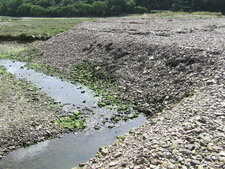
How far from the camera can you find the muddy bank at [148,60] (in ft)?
82.0

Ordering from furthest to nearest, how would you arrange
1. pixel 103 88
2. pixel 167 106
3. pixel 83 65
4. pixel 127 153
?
pixel 83 65 < pixel 103 88 < pixel 167 106 < pixel 127 153

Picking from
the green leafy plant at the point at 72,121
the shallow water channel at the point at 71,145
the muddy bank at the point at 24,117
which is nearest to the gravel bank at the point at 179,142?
the shallow water channel at the point at 71,145

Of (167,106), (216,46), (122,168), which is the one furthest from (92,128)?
(216,46)

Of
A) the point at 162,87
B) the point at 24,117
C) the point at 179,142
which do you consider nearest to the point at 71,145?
the point at 24,117

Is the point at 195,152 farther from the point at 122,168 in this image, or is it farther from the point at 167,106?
the point at 167,106

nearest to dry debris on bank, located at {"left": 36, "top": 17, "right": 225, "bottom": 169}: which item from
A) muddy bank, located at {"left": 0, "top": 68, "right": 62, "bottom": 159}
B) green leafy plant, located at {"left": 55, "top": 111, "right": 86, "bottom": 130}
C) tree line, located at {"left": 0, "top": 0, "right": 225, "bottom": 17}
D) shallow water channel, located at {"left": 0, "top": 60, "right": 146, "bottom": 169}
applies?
shallow water channel, located at {"left": 0, "top": 60, "right": 146, "bottom": 169}

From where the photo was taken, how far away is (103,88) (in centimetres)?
2945

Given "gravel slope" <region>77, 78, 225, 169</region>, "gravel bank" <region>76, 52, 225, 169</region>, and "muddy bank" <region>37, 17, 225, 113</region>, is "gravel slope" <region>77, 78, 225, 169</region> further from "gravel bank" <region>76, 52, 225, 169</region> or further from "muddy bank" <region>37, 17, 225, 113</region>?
"muddy bank" <region>37, 17, 225, 113</region>

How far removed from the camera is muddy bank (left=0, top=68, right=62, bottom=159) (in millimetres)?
19156

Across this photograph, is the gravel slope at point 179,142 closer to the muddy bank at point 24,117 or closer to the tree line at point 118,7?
the muddy bank at point 24,117

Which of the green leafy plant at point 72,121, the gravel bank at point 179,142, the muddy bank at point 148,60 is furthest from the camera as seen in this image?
the muddy bank at point 148,60

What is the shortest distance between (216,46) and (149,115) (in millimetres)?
12136

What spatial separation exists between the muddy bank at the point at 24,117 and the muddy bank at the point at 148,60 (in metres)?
7.53

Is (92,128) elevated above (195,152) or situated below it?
below
